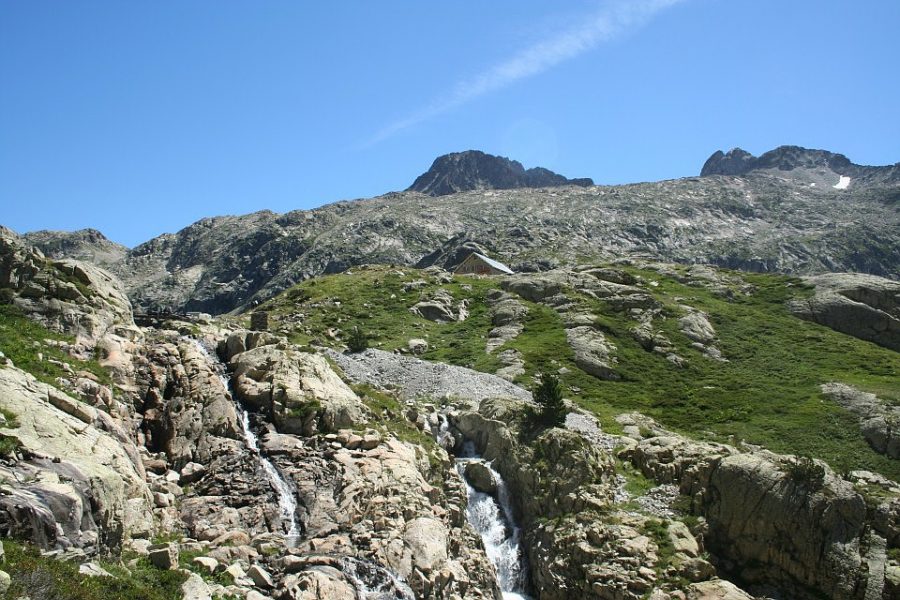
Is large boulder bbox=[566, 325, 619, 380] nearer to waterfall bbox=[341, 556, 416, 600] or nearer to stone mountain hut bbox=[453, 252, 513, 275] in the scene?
waterfall bbox=[341, 556, 416, 600]

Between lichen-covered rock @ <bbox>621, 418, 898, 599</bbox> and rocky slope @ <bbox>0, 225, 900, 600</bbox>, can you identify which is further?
lichen-covered rock @ <bbox>621, 418, 898, 599</bbox>

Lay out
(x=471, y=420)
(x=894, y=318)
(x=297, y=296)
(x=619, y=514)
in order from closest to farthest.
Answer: (x=619, y=514), (x=471, y=420), (x=894, y=318), (x=297, y=296)

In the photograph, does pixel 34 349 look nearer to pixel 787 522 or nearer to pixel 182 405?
pixel 182 405

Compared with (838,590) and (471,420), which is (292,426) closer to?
(471,420)

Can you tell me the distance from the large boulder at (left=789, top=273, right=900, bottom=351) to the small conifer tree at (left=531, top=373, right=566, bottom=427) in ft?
212

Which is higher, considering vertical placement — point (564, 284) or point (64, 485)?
point (564, 284)

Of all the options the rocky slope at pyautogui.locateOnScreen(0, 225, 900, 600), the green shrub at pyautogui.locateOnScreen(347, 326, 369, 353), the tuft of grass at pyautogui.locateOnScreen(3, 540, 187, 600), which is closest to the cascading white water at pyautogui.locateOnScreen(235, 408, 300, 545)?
the rocky slope at pyautogui.locateOnScreen(0, 225, 900, 600)

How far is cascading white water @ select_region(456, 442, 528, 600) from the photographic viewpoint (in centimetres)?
3583

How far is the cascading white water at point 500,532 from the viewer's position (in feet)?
118

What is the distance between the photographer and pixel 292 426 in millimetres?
36906

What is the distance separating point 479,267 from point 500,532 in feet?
352

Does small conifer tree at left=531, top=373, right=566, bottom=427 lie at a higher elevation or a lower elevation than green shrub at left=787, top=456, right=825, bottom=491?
higher

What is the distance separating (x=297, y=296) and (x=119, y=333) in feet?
195

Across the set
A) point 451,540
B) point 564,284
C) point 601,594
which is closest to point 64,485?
point 451,540
